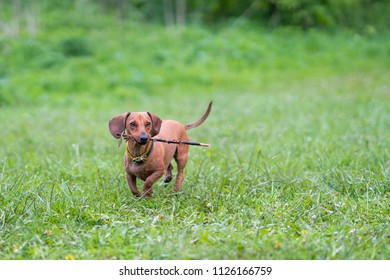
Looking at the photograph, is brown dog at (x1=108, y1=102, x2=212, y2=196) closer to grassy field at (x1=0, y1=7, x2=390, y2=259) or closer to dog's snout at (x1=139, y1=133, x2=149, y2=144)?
dog's snout at (x1=139, y1=133, x2=149, y2=144)

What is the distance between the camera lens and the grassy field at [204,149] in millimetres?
4109

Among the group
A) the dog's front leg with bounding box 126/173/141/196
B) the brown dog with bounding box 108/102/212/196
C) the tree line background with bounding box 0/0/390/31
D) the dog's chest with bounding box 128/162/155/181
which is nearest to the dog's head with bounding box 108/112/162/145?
the brown dog with bounding box 108/102/212/196

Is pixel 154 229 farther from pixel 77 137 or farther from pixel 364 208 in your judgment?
pixel 77 137

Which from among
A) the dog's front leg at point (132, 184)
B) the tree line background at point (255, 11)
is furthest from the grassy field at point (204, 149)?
the tree line background at point (255, 11)

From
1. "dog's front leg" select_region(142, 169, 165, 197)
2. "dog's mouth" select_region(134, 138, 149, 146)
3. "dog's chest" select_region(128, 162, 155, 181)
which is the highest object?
"dog's mouth" select_region(134, 138, 149, 146)

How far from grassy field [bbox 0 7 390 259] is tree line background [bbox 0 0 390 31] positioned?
1752 millimetres

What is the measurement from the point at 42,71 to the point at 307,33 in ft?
28.3

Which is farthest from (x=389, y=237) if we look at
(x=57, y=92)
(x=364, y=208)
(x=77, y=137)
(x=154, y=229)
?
(x=57, y=92)

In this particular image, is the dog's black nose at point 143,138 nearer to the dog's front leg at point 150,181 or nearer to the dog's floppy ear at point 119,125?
the dog's floppy ear at point 119,125

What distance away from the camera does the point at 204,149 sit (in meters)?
7.02

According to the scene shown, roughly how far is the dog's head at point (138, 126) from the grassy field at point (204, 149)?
1.82 feet

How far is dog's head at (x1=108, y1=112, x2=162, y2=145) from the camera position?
4777 mm

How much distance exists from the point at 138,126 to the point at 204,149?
7.45 ft

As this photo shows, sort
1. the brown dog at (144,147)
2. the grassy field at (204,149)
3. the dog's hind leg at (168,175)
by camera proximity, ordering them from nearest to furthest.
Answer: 1. the grassy field at (204,149)
2. the brown dog at (144,147)
3. the dog's hind leg at (168,175)
